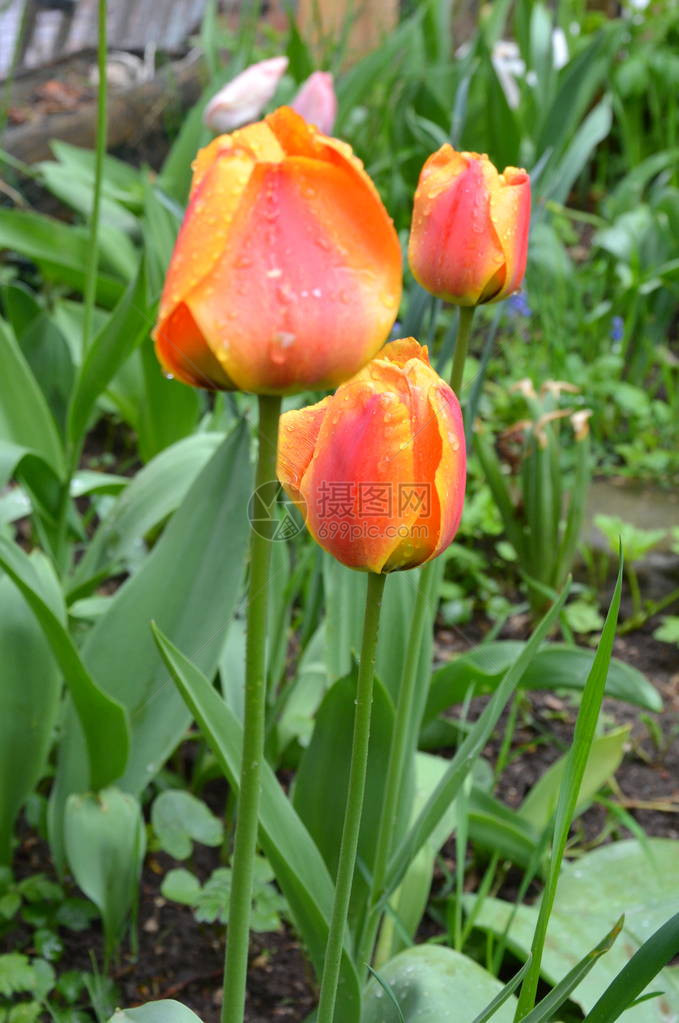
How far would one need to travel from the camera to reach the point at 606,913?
1.35 metres

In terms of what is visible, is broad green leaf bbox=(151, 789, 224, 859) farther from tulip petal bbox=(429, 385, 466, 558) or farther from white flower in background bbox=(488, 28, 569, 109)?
white flower in background bbox=(488, 28, 569, 109)

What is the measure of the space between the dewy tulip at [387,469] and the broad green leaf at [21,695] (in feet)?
2.44

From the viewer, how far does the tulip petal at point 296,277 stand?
49cm

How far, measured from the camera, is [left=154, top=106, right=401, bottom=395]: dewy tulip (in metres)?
0.49

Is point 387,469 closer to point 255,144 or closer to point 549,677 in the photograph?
point 255,144

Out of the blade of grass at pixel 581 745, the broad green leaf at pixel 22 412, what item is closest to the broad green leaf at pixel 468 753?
the blade of grass at pixel 581 745

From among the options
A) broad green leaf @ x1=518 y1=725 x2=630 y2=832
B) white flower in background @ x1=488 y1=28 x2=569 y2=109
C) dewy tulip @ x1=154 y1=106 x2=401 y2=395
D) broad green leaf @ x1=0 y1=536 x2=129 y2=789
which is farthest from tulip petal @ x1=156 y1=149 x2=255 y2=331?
white flower in background @ x1=488 y1=28 x2=569 y2=109

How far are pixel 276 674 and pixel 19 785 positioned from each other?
351mm

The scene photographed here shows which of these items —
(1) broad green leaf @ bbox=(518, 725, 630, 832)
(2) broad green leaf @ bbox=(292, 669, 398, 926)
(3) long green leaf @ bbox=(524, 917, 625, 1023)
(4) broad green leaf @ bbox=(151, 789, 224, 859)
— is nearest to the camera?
(3) long green leaf @ bbox=(524, 917, 625, 1023)

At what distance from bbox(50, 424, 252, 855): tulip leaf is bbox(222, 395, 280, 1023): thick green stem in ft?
1.85

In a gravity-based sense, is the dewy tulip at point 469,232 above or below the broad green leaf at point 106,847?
above

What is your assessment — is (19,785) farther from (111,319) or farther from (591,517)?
(591,517)

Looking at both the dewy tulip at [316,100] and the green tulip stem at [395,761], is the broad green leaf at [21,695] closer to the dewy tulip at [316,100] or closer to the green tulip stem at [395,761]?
the green tulip stem at [395,761]

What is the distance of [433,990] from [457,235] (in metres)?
0.66
